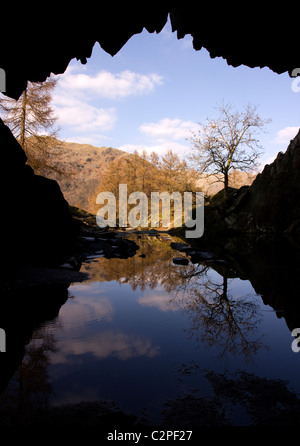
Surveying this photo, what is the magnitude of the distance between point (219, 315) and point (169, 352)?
5.21 ft

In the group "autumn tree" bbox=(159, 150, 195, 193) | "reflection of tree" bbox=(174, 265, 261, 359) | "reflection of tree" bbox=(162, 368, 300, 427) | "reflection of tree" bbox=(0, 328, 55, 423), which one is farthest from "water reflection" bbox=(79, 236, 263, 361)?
"autumn tree" bbox=(159, 150, 195, 193)

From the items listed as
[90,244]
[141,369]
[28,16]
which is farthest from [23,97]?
[141,369]

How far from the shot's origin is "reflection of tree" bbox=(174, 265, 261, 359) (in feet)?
11.1

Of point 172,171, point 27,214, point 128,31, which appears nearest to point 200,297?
point 128,31

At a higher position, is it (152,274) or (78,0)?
(78,0)

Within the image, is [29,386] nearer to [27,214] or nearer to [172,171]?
[27,214]

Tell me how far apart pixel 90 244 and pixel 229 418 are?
467 inches

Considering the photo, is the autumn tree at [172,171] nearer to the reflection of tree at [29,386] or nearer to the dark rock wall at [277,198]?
the dark rock wall at [277,198]

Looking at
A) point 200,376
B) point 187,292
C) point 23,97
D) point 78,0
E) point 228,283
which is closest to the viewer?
point 200,376

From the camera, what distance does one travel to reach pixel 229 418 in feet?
6.70

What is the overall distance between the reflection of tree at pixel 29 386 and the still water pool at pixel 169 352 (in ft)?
0.16

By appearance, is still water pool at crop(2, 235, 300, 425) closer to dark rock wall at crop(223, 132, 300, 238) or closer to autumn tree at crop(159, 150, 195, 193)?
dark rock wall at crop(223, 132, 300, 238)

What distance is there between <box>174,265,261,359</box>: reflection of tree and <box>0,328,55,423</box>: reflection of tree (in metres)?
2.00
